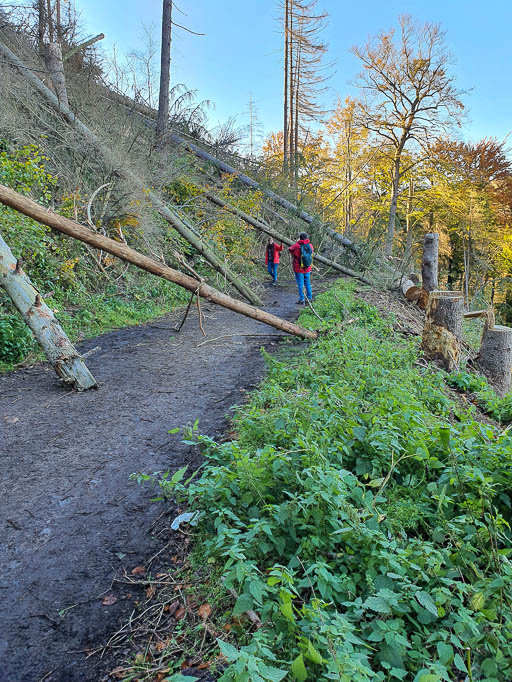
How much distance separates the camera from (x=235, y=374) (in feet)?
21.4

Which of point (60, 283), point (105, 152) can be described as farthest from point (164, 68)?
point (60, 283)

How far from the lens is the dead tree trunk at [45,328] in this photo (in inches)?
226

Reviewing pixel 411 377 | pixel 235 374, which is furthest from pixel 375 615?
pixel 235 374

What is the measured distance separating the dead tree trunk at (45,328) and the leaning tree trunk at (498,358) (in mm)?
6563

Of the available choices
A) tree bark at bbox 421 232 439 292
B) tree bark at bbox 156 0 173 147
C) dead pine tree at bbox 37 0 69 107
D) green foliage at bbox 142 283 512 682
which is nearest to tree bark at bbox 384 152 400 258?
tree bark at bbox 421 232 439 292

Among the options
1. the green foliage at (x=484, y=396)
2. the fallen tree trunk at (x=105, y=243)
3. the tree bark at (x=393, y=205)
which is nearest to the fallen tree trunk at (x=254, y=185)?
the tree bark at (x=393, y=205)

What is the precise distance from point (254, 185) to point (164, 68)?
5.54 metres

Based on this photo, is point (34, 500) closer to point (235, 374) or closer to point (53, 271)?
point (235, 374)

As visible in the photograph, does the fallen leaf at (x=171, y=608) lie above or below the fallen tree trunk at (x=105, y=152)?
below

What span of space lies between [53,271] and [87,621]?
314 inches

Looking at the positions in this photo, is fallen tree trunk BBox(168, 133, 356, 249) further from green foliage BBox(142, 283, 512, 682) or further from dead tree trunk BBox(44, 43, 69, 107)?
green foliage BBox(142, 283, 512, 682)

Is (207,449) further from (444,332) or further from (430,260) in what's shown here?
(430,260)

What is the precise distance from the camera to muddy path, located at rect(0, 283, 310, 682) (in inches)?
93.2

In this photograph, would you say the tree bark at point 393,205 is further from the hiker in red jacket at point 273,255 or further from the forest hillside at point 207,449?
the forest hillside at point 207,449
